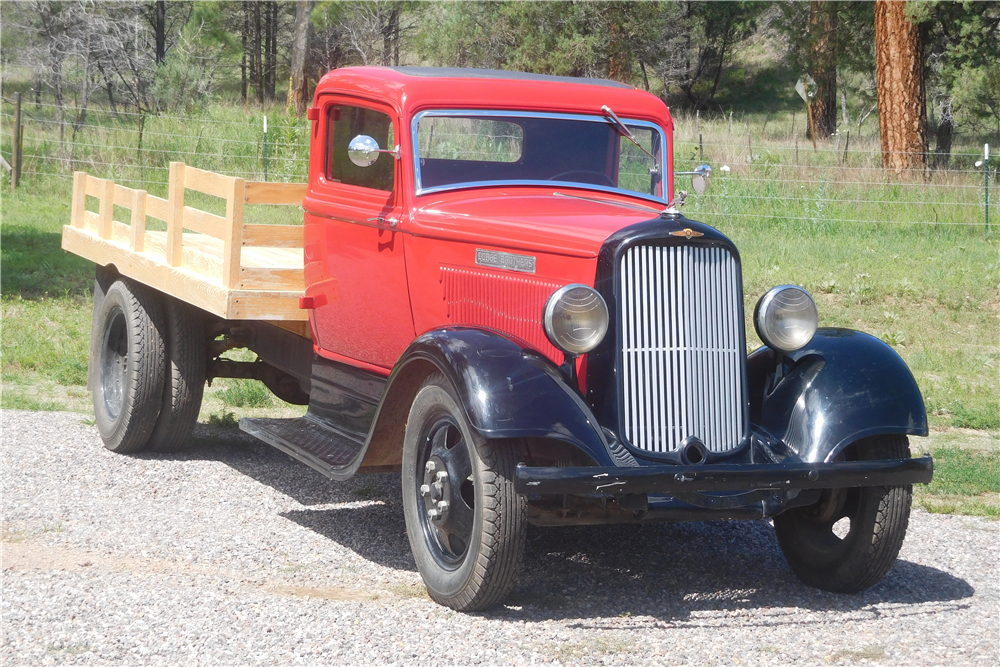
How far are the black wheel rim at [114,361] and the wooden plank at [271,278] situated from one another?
1.60 meters

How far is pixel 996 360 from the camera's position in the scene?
9711 mm

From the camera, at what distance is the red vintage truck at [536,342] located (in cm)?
405

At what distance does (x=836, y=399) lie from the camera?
14.5 ft

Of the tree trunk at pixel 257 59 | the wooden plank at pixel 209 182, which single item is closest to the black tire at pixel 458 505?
the wooden plank at pixel 209 182

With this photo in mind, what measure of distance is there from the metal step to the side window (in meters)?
1.24

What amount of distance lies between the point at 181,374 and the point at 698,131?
46.8 ft

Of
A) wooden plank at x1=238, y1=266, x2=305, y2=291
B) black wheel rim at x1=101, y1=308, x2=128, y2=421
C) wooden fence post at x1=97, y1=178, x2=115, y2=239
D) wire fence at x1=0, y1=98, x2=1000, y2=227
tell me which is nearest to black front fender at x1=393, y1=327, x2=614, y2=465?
wooden plank at x1=238, y1=266, x2=305, y2=291

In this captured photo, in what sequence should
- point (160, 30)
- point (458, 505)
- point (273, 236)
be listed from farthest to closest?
point (160, 30), point (273, 236), point (458, 505)

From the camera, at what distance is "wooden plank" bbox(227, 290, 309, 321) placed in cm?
557

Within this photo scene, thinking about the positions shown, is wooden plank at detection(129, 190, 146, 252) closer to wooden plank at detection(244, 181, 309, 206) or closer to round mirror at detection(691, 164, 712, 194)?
wooden plank at detection(244, 181, 309, 206)

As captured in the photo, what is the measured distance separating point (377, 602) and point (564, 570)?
0.93m

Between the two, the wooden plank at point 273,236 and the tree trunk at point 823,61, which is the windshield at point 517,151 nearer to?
the wooden plank at point 273,236

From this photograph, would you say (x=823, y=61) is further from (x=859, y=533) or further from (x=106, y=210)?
(x=859, y=533)

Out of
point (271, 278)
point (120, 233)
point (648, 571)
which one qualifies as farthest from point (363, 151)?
point (120, 233)
